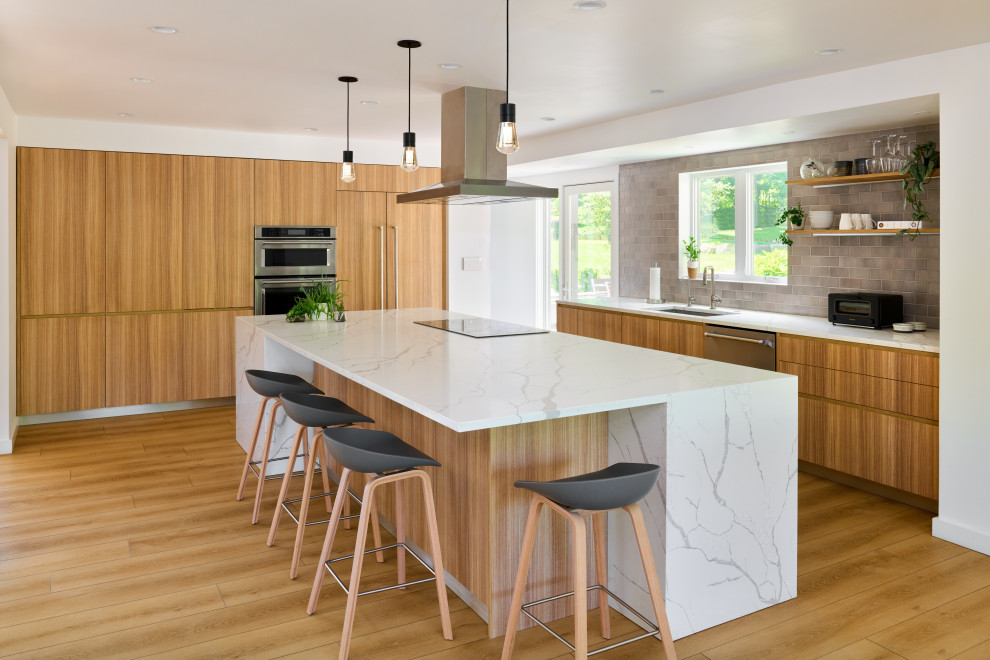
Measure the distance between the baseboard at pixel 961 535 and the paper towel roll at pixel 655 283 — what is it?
308 cm

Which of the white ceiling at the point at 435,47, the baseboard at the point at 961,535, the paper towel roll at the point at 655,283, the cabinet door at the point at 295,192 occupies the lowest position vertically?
the baseboard at the point at 961,535

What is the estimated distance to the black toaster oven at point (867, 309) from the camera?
4410 mm

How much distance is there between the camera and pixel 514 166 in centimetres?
723

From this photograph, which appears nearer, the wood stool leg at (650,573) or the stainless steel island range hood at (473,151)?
the wood stool leg at (650,573)

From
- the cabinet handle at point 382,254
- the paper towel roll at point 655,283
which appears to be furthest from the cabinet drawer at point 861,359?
the cabinet handle at point 382,254

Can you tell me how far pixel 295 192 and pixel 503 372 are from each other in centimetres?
430

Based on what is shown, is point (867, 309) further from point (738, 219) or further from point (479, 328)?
point (479, 328)

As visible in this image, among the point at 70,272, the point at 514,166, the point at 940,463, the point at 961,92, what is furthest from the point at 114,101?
the point at 940,463

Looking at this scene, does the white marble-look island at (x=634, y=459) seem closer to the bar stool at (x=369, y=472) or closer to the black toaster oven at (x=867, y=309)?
the bar stool at (x=369, y=472)

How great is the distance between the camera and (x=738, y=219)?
5934 mm

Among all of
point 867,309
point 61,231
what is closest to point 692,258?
point 867,309

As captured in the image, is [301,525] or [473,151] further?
[473,151]

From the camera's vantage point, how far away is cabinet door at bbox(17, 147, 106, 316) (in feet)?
19.0

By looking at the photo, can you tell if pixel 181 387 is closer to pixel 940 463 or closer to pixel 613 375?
pixel 613 375
